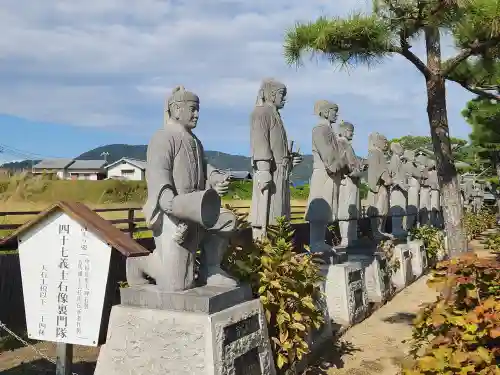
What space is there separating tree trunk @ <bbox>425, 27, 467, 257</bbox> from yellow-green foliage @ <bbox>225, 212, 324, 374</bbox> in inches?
65.6

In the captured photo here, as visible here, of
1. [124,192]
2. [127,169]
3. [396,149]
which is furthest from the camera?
[127,169]

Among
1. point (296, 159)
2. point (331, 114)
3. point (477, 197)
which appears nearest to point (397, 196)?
point (331, 114)

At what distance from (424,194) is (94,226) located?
12.3 m

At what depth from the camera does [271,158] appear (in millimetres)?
5938

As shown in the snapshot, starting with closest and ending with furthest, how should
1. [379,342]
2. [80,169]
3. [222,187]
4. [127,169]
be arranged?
[222,187] < [379,342] < [127,169] < [80,169]

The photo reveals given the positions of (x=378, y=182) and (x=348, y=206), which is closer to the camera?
(x=348, y=206)

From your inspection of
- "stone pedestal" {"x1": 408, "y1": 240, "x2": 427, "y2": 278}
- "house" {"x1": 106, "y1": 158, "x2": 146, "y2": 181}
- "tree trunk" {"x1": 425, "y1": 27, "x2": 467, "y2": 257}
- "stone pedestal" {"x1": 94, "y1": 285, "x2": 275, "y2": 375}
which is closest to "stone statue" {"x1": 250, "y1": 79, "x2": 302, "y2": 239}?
"tree trunk" {"x1": 425, "y1": 27, "x2": 467, "y2": 257}

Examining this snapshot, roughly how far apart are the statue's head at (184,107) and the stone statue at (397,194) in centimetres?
826

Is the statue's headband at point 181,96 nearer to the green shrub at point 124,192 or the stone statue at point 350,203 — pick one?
the stone statue at point 350,203

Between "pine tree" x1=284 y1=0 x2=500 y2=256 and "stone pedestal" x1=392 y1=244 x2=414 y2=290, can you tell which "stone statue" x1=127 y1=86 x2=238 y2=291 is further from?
"stone pedestal" x1=392 y1=244 x2=414 y2=290

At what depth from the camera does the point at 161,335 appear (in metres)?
3.78

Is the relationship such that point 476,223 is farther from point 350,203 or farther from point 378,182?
point 350,203

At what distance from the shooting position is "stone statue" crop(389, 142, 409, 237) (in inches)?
462

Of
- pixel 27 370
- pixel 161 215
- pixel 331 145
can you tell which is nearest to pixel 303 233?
pixel 331 145
